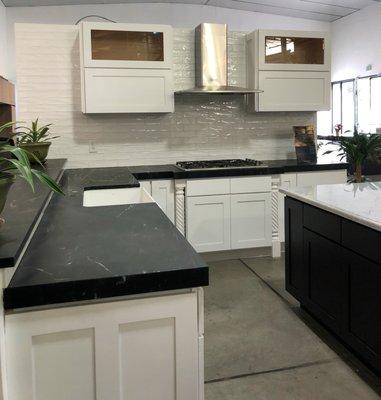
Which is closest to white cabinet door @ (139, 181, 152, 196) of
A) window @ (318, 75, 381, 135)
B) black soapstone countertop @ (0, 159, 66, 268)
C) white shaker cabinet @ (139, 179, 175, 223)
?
white shaker cabinet @ (139, 179, 175, 223)

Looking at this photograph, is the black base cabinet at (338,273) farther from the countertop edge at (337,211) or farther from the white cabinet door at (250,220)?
the white cabinet door at (250,220)

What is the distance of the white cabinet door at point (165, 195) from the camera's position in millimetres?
4203

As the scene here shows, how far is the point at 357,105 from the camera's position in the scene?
31.6 ft

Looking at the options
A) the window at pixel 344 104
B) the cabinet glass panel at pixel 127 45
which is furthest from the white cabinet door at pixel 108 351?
the window at pixel 344 104

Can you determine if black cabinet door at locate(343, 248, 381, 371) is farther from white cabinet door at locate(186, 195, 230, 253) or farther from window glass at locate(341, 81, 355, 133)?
window glass at locate(341, 81, 355, 133)

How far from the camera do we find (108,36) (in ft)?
13.8

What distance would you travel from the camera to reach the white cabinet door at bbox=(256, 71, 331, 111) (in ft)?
15.0

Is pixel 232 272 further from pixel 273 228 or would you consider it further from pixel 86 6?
pixel 86 6

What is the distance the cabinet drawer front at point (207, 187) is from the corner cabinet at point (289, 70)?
3.01ft

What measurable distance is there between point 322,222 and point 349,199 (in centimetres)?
21

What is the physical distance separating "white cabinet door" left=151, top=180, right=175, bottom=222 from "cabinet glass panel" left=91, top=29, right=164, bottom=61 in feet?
3.79

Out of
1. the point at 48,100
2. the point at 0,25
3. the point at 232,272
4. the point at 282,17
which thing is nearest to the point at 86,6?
the point at 0,25

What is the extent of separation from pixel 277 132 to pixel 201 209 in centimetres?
142

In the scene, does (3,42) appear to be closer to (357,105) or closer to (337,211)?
(357,105)
